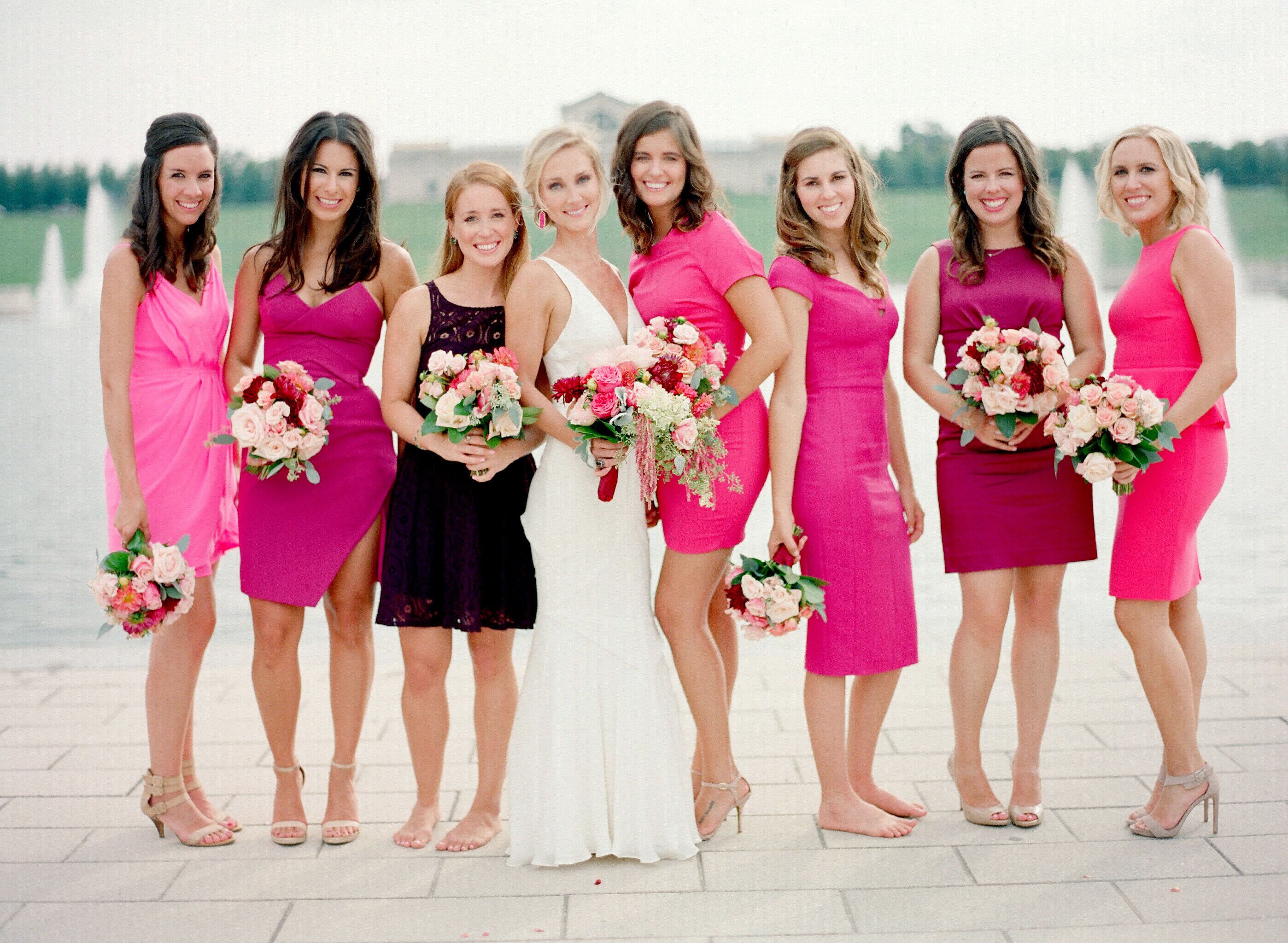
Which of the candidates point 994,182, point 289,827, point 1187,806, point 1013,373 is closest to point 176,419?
point 289,827

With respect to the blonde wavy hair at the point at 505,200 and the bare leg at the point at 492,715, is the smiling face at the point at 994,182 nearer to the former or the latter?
the blonde wavy hair at the point at 505,200

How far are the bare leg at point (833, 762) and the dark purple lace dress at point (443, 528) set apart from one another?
3.90ft

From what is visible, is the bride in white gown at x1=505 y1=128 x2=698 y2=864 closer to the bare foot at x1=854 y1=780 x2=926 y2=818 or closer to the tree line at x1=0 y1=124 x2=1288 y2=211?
the bare foot at x1=854 y1=780 x2=926 y2=818

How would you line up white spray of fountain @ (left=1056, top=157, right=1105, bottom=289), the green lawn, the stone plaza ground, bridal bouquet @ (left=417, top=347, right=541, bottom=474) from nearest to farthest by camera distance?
the stone plaza ground → bridal bouquet @ (left=417, top=347, right=541, bottom=474) → white spray of fountain @ (left=1056, top=157, right=1105, bottom=289) → the green lawn

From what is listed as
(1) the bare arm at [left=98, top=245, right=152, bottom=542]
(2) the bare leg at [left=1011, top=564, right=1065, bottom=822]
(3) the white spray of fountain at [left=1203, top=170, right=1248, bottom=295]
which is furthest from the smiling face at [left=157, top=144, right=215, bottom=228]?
(3) the white spray of fountain at [left=1203, top=170, right=1248, bottom=295]

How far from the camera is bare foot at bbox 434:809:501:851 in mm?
3969

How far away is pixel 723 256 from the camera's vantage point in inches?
153

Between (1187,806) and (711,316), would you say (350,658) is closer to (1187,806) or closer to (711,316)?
(711,316)

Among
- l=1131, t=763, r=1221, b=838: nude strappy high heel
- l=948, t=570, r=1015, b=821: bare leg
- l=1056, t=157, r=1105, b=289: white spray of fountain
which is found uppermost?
l=1056, t=157, r=1105, b=289: white spray of fountain

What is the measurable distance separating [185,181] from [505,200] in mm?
1122

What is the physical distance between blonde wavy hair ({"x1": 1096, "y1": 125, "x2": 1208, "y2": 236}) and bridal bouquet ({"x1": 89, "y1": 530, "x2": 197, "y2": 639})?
3.37 m

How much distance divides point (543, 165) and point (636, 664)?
5.60 ft

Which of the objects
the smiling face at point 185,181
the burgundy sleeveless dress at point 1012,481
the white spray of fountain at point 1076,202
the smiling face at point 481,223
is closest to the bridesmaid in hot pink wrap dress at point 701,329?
the smiling face at point 481,223

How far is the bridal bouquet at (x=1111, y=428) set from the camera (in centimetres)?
369
